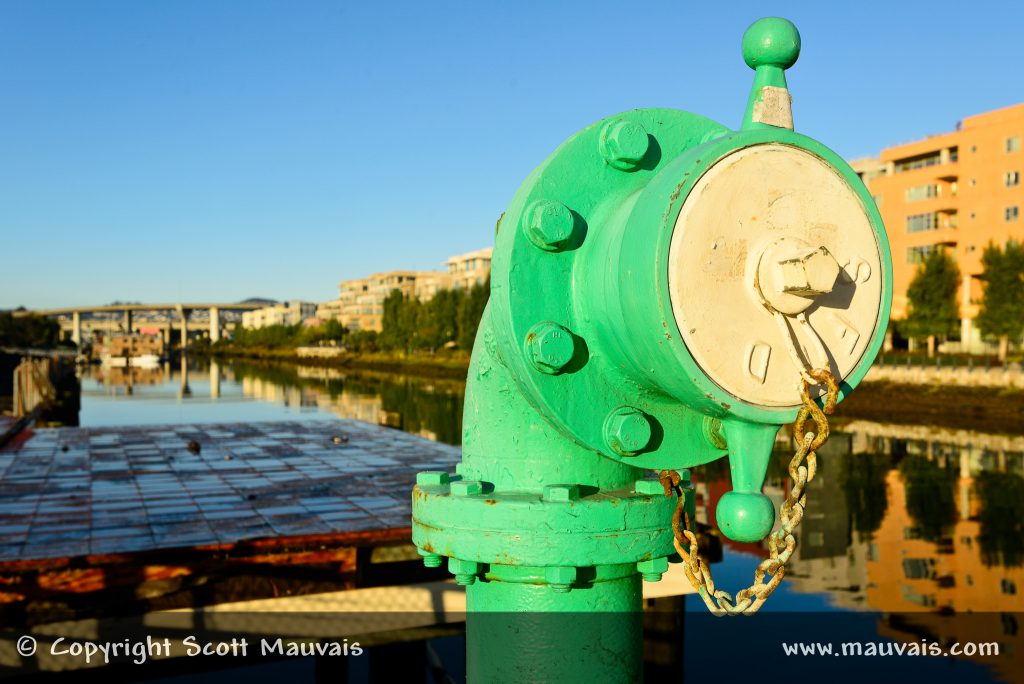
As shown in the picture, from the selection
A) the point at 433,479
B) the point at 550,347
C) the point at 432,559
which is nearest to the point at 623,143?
the point at 550,347

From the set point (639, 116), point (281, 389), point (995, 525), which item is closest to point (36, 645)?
point (639, 116)

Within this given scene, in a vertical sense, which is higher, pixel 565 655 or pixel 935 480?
pixel 565 655

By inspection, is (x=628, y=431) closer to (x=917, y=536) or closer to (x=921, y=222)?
(x=917, y=536)

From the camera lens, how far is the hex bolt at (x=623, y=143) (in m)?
1.88

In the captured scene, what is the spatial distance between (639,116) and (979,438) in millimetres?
33067

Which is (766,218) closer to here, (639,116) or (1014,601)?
(639,116)

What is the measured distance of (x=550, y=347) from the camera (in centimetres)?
176

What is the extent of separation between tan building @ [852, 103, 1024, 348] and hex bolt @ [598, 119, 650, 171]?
54220mm

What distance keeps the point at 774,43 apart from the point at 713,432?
0.83m

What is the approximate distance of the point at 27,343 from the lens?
10894 cm

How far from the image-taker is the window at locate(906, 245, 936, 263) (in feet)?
186

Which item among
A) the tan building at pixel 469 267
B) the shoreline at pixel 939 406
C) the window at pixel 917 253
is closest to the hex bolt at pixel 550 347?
the shoreline at pixel 939 406

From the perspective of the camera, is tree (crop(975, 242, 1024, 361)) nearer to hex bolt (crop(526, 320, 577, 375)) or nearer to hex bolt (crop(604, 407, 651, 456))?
hex bolt (crop(604, 407, 651, 456))

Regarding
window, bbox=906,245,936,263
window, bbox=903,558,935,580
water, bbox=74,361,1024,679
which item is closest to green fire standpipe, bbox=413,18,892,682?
water, bbox=74,361,1024,679
